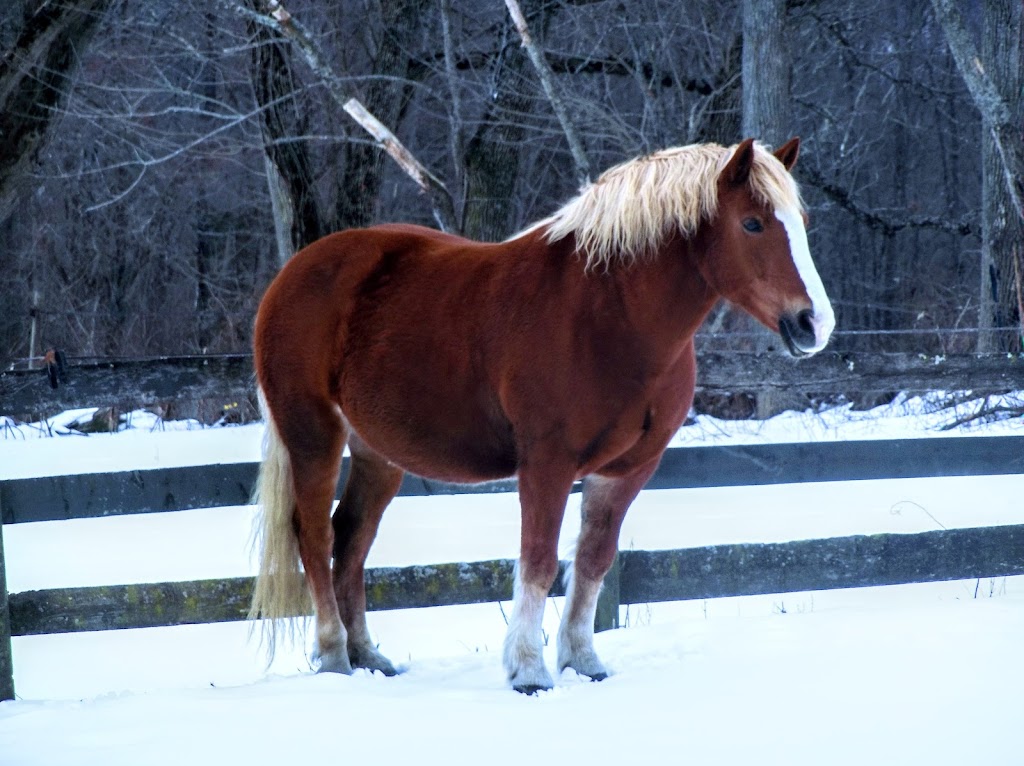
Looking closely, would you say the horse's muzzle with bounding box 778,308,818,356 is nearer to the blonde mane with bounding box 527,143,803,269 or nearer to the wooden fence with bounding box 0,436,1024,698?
the blonde mane with bounding box 527,143,803,269

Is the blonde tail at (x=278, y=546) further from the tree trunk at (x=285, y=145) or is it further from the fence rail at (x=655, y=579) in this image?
the tree trunk at (x=285, y=145)

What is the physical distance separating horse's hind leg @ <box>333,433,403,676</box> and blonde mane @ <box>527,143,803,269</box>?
123 centimetres

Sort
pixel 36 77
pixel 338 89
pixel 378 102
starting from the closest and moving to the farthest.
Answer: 1. pixel 338 89
2. pixel 36 77
3. pixel 378 102

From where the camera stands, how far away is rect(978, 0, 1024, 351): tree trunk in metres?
8.02

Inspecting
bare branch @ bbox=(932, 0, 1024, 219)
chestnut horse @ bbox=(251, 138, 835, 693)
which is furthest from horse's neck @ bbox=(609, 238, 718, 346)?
bare branch @ bbox=(932, 0, 1024, 219)

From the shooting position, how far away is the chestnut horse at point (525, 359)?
307cm

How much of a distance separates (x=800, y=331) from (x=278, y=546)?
6.68 ft

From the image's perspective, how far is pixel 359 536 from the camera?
150 inches

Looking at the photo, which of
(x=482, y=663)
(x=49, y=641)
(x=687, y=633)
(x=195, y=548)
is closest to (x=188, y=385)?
(x=195, y=548)

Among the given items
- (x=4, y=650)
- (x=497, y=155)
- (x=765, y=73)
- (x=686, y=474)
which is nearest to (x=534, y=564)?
(x=686, y=474)

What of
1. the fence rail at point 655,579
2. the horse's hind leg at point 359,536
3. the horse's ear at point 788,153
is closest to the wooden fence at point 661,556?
the fence rail at point 655,579

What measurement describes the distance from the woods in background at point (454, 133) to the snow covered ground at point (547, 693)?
11.1ft

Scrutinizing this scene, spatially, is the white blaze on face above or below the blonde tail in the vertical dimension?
above

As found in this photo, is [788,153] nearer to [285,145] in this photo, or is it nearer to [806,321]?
[806,321]
